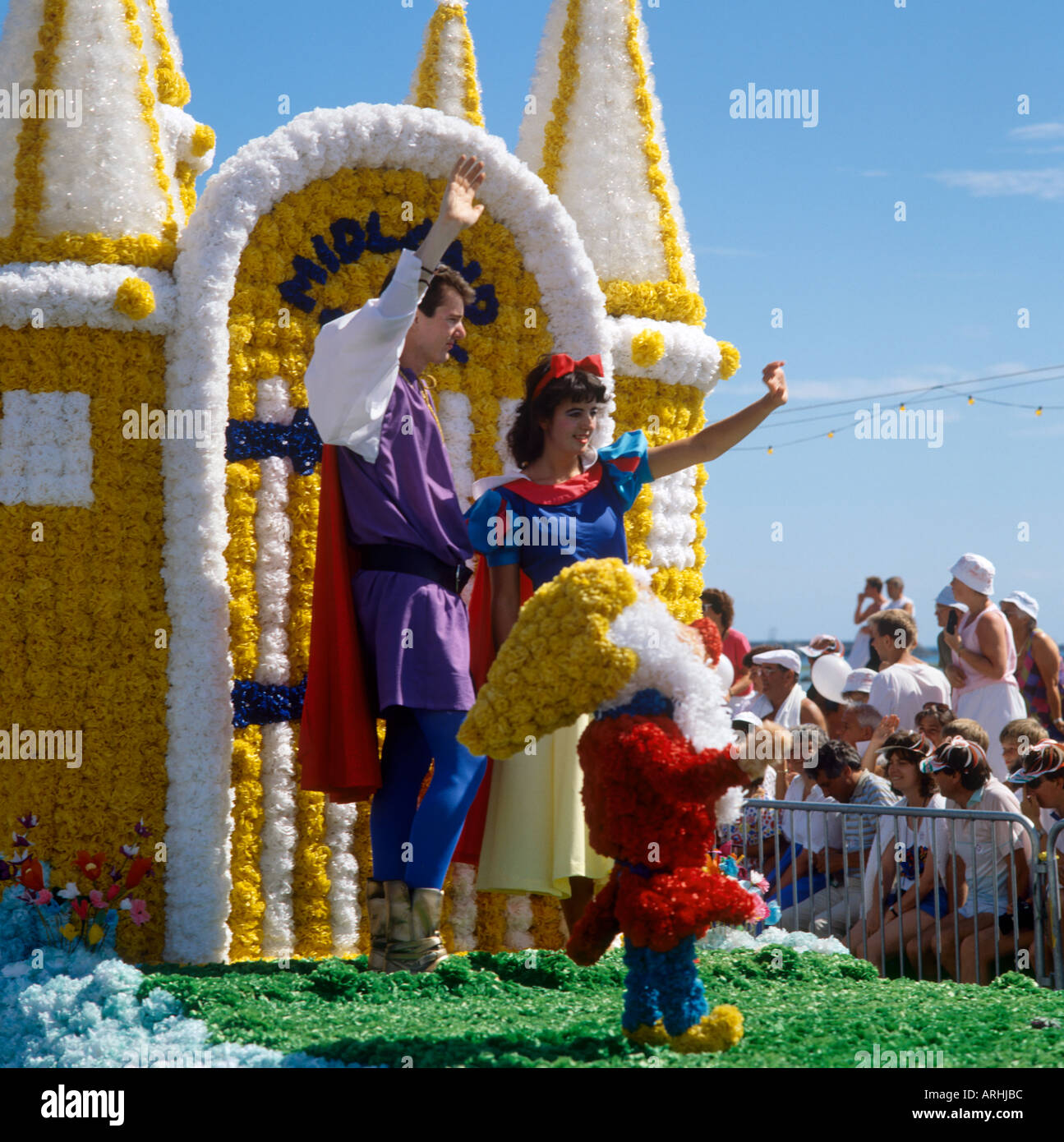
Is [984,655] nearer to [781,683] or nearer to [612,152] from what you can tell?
[781,683]

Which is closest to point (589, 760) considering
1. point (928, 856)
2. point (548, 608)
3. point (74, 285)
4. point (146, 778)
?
point (548, 608)

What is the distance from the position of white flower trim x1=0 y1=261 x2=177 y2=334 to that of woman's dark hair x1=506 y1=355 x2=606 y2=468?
4.40ft

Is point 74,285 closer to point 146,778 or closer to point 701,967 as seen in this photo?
point 146,778

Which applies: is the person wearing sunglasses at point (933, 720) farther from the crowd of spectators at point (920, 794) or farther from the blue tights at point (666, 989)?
the blue tights at point (666, 989)

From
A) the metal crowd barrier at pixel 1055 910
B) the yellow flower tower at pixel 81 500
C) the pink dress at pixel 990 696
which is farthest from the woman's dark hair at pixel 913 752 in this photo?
the yellow flower tower at pixel 81 500

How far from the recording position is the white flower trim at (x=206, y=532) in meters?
4.69

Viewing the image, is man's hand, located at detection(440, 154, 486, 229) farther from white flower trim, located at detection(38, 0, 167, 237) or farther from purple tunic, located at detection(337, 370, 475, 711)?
white flower trim, located at detection(38, 0, 167, 237)

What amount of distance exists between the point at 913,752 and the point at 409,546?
112 inches

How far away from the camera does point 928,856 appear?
583 cm

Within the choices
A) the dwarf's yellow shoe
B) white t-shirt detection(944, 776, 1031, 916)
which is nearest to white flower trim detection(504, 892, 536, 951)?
white t-shirt detection(944, 776, 1031, 916)

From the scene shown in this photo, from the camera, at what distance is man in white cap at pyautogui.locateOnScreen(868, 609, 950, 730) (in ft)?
25.5

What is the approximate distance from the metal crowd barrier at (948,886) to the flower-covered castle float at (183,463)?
1528 mm

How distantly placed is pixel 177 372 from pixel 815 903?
3758 millimetres

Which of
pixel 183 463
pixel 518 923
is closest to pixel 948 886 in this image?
pixel 518 923
